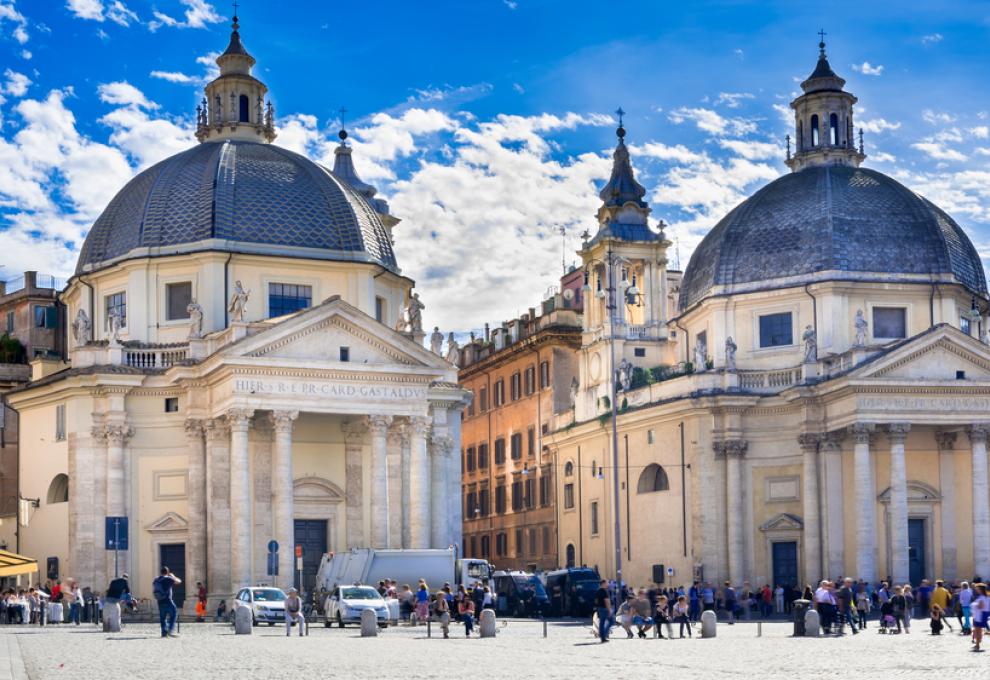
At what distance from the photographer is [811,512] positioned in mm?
68062

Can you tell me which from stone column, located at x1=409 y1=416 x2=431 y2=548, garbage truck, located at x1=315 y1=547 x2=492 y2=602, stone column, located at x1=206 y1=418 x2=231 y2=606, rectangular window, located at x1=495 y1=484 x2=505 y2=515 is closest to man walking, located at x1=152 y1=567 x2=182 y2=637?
garbage truck, located at x1=315 y1=547 x2=492 y2=602

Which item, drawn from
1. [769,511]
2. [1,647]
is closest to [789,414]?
[769,511]

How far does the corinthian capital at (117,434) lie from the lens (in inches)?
2386

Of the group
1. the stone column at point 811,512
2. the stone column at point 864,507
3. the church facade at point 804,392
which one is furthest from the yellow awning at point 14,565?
the stone column at point 864,507

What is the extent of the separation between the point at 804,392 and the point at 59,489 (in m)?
29.1

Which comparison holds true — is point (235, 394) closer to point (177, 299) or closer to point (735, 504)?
point (177, 299)

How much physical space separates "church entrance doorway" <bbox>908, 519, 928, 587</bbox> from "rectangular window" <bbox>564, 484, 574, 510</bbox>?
62.8 ft

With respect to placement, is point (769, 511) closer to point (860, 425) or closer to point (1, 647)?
point (860, 425)

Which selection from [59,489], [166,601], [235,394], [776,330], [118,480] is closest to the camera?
[166,601]

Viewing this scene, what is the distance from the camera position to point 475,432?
98.3 metres

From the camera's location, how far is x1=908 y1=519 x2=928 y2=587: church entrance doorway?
222 ft

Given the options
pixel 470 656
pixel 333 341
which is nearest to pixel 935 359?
pixel 333 341

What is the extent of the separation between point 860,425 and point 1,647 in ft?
124

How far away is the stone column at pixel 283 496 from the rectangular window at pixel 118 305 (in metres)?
8.94
